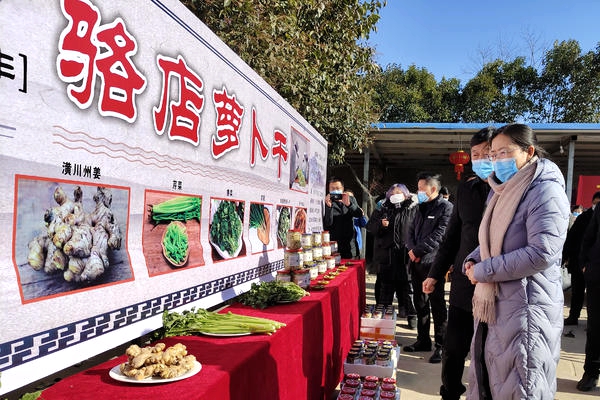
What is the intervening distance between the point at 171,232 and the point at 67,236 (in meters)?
0.59

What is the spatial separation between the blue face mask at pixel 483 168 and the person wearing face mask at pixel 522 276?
2.04 feet

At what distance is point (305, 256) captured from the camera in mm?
3377

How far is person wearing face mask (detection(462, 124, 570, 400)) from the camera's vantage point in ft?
5.88

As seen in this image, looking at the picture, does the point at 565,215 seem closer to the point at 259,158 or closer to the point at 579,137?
the point at 259,158

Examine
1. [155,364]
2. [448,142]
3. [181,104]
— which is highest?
[448,142]

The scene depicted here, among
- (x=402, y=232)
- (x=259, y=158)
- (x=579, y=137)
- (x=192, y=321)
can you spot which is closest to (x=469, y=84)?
(x=579, y=137)

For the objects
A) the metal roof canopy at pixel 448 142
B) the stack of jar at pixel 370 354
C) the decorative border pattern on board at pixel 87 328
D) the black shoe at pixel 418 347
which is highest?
the metal roof canopy at pixel 448 142

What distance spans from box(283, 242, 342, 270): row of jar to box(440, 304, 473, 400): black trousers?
1.08 metres

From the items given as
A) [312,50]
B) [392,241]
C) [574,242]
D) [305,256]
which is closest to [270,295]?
[305,256]

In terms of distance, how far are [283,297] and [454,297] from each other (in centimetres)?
106

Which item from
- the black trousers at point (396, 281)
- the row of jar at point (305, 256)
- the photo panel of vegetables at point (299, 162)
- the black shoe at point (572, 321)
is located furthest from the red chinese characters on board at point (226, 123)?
the black shoe at point (572, 321)

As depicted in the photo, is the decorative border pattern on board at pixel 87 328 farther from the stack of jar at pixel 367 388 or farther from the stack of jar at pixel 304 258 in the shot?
the stack of jar at pixel 367 388

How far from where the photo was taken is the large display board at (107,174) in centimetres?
123

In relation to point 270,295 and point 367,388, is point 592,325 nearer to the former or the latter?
point 367,388
